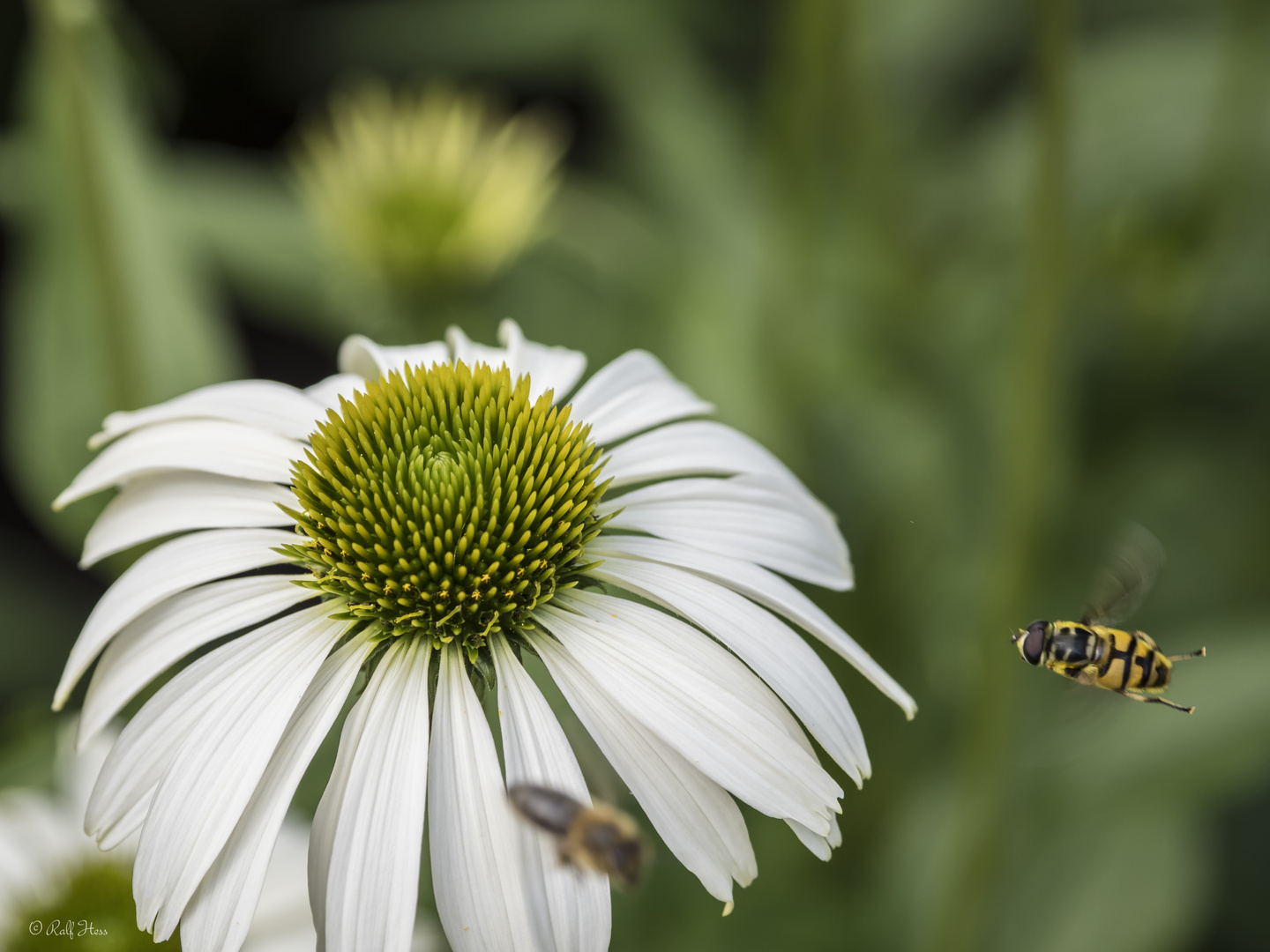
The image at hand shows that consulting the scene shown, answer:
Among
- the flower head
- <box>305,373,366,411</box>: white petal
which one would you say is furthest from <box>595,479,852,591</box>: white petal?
the flower head

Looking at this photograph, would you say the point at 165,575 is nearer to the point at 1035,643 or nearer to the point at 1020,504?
the point at 1035,643

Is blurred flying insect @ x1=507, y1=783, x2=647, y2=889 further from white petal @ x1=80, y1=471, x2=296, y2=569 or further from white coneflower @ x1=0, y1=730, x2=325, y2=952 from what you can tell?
white coneflower @ x1=0, y1=730, x2=325, y2=952

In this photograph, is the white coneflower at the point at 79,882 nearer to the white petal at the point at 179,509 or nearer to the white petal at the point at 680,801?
the white petal at the point at 179,509

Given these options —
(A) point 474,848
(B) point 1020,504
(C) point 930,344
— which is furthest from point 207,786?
(C) point 930,344

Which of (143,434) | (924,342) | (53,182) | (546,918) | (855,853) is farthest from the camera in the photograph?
(924,342)

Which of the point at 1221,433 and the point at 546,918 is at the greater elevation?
the point at 1221,433

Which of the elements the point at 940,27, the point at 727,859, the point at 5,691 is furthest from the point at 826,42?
the point at 5,691

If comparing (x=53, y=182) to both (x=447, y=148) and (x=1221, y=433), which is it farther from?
(x=1221, y=433)
